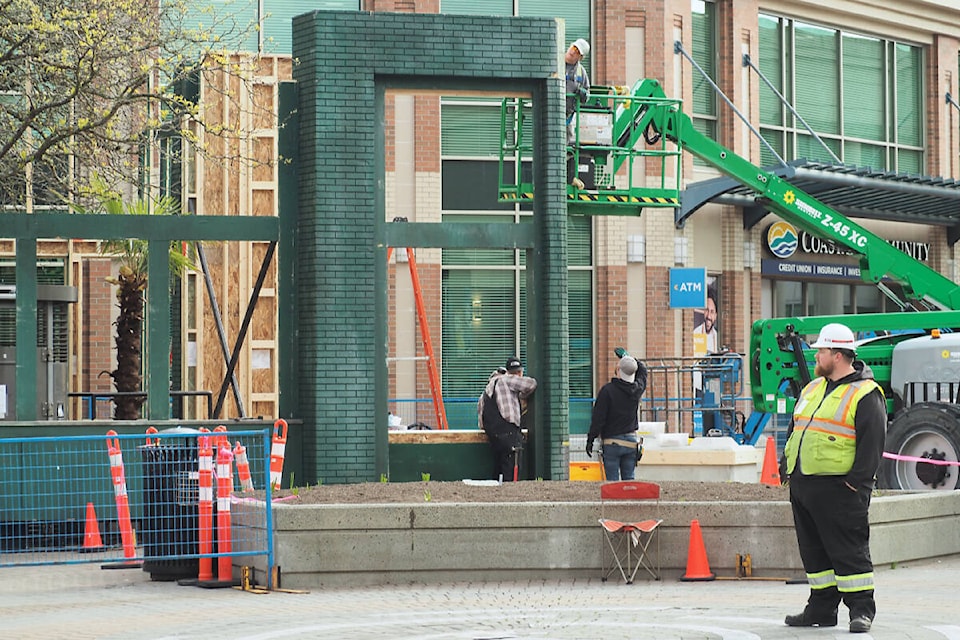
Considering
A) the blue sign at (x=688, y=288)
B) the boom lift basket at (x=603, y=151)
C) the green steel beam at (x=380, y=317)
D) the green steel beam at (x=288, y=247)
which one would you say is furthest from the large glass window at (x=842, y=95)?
the green steel beam at (x=288, y=247)

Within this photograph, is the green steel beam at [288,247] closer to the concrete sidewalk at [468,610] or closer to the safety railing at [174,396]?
the concrete sidewalk at [468,610]

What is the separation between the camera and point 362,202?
15.6m

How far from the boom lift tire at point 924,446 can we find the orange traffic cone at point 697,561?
5.74 m

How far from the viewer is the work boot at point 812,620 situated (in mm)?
9383

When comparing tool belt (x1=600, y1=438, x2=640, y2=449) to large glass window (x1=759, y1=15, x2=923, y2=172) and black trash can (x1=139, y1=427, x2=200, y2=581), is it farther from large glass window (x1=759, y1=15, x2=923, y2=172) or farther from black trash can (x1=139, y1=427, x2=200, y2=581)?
large glass window (x1=759, y1=15, x2=923, y2=172)

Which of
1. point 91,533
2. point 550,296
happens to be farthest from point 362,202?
point 91,533

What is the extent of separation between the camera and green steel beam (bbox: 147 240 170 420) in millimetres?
15500

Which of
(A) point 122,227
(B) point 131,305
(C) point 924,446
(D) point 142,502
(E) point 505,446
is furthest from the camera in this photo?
(B) point 131,305

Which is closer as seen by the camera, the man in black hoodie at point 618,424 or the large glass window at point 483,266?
the man in black hoodie at point 618,424

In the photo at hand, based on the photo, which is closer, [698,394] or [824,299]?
[698,394]

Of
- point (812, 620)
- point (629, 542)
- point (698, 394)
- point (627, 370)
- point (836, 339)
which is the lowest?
point (812, 620)

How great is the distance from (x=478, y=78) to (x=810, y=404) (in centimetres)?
716

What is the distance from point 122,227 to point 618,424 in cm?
536

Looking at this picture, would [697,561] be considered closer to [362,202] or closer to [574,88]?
[362,202]
